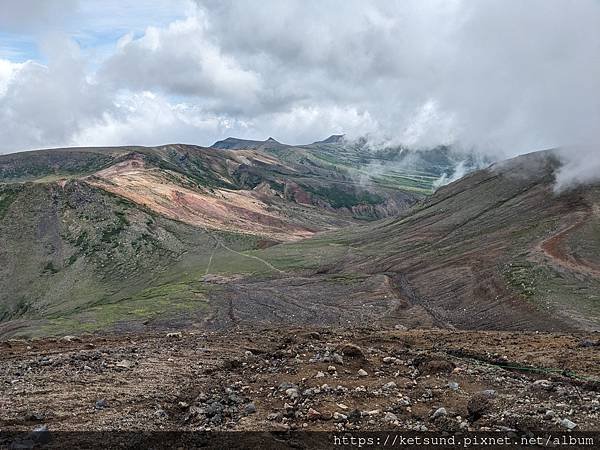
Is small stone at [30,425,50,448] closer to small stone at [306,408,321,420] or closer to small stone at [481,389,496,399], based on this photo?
small stone at [306,408,321,420]

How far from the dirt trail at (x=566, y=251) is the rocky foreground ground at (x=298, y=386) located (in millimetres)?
31431

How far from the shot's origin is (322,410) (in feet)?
56.5

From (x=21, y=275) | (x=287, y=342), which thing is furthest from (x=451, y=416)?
(x=21, y=275)

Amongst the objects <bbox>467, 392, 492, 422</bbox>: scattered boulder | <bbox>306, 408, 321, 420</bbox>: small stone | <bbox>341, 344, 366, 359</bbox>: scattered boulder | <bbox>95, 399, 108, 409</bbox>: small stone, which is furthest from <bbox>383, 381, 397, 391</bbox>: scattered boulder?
<bbox>95, 399, 108, 409</bbox>: small stone

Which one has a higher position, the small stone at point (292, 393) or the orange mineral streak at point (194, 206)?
→ the orange mineral streak at point (194, 206)

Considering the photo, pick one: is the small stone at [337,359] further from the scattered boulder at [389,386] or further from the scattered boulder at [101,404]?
the scattered boulder at [101,404]

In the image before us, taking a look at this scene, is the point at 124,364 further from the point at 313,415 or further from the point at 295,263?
the point at 295,263

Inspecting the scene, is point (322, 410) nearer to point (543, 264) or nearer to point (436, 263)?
point (543, 264)

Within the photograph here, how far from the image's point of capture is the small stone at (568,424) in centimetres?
1484

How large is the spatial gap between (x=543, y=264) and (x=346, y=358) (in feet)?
148

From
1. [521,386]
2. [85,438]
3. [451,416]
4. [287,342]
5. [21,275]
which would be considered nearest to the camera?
[85,438]

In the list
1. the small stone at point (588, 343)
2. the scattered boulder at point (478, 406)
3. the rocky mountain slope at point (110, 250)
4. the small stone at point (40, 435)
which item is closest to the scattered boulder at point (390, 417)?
the scattered boulder at point (478, 406)

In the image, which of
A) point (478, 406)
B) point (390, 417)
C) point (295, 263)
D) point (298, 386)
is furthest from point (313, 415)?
point (295, 263)

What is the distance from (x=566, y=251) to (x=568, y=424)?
55.5 meters
